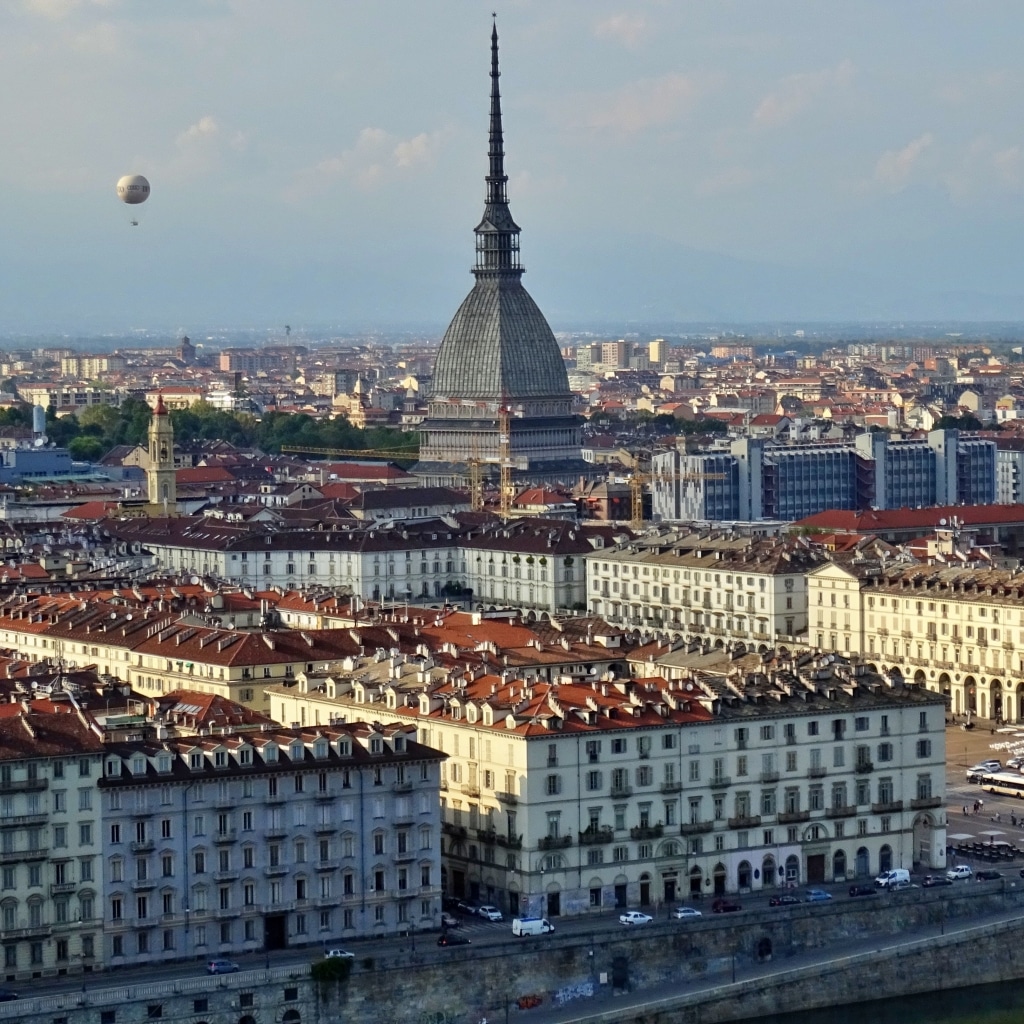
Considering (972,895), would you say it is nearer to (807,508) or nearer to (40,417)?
(807,508)

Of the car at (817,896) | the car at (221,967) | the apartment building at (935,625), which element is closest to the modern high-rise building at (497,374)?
the apartment building at (935,625)

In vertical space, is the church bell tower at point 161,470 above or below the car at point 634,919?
above

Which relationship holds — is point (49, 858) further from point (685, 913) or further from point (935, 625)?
point (935, 625)

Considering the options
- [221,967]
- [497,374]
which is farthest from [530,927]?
[497,374]

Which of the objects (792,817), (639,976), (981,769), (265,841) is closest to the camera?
(265,841)

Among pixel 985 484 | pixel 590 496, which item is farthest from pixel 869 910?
pixel 985 484

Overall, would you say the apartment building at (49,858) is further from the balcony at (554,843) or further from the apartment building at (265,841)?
the balcony at (554,843)
